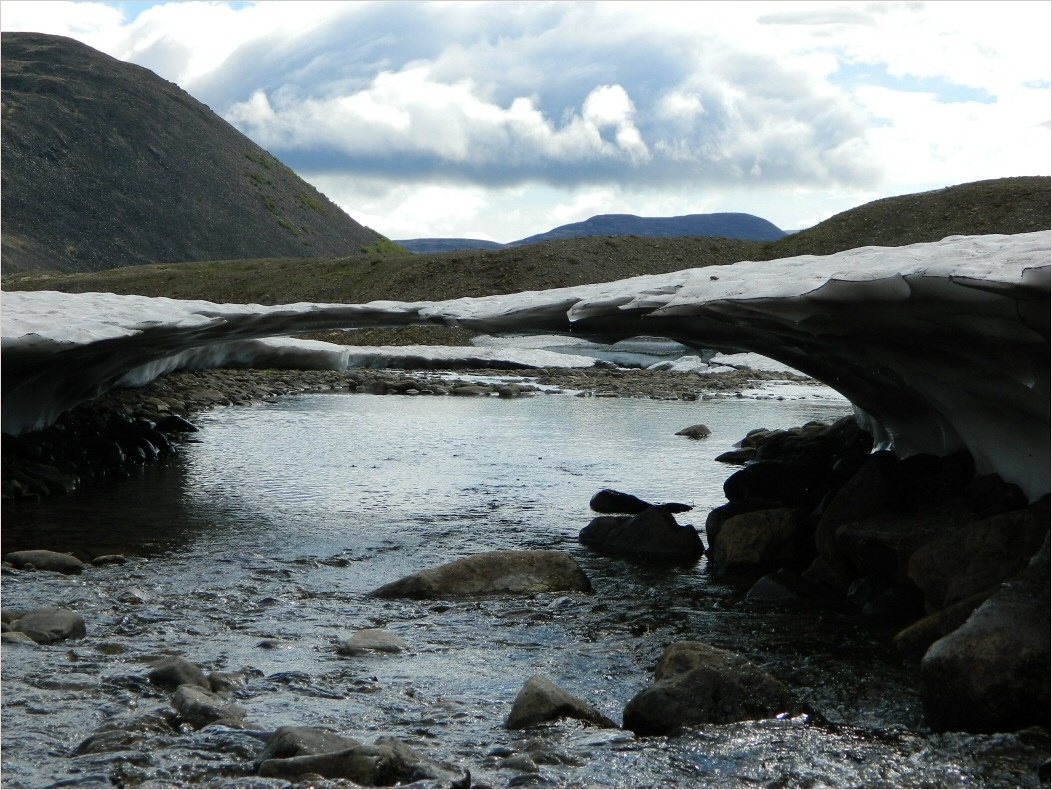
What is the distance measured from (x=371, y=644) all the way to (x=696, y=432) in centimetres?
1117

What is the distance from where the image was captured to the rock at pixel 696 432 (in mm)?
16609

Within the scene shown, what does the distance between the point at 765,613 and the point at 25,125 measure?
336 feet

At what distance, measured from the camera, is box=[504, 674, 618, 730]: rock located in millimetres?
4938

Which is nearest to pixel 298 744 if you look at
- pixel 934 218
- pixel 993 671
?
pixel 993 671

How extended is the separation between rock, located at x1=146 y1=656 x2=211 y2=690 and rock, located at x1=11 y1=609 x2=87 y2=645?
895 mm

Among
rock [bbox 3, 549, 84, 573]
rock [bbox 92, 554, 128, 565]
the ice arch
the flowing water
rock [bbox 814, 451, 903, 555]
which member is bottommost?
the flowing water

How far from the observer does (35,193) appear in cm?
9269

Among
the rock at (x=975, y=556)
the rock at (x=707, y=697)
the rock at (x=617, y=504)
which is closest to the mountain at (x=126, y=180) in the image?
the rock at (x=617, y=504)

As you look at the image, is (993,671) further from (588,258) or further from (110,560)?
(588,258)

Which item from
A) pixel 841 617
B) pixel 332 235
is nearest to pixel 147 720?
pixel 841 617

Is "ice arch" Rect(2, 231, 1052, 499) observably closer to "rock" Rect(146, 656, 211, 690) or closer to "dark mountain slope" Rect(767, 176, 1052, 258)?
"rock" Rect(146, 656, 211, 690)

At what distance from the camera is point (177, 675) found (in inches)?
206

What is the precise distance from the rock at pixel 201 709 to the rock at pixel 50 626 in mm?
1262

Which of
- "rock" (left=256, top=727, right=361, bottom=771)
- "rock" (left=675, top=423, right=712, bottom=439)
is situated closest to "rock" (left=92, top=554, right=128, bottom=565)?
"rock" (left=256, top=727, right=361, bottom=771)
